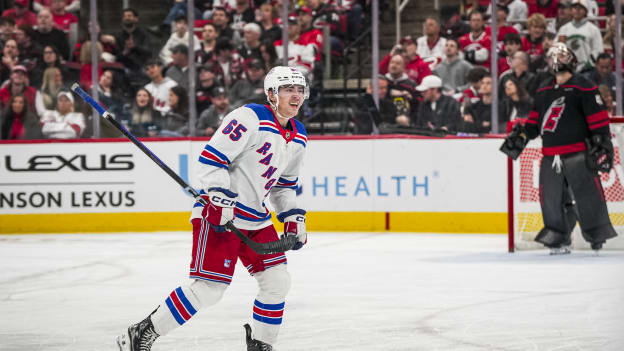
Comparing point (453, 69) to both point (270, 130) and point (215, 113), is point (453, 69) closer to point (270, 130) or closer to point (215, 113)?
point (215, 113)

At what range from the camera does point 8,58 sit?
9938 mm

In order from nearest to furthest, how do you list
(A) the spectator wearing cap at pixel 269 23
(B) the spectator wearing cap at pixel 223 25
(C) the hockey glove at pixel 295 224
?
(C) the hockey glove at pixel 295 224 < (A) the spectator wearing cap at pixel 269 23 < (B) the spectator wearing cap at pixel 223 25

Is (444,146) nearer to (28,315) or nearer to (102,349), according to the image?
(28,315)

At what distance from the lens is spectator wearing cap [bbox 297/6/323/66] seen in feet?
32.2

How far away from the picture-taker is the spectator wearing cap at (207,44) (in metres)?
9.84

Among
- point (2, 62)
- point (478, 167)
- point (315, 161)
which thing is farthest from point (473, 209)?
point (2, 62)

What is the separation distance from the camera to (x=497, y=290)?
5.77 m

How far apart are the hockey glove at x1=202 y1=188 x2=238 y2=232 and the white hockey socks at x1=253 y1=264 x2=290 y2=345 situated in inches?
12.0

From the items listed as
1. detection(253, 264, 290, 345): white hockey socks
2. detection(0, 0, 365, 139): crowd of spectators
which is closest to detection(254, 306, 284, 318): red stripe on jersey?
detection(253, 264, 290, 345): white hockey socks

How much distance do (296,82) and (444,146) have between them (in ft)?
19.4

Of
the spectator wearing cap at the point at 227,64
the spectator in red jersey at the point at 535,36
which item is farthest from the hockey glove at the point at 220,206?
the spectator wearing cap at the point at 227,64

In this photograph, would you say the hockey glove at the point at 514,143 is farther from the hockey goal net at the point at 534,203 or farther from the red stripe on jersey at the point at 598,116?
the red stripe on jersey at the point at 598,116

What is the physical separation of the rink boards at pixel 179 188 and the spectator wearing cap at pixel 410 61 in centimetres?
60

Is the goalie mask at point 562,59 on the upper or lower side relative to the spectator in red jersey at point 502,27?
lower
